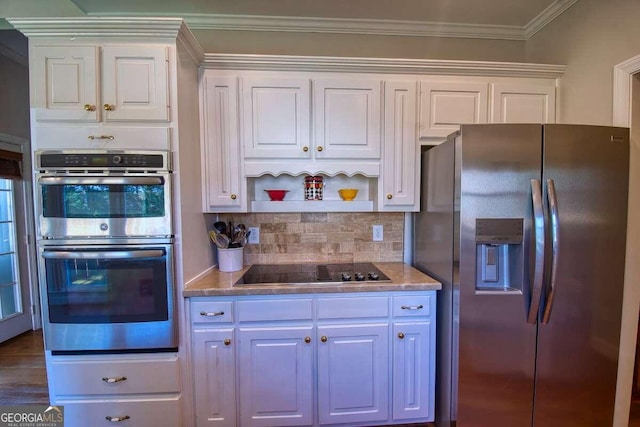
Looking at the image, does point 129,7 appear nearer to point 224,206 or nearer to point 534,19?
point 224,206

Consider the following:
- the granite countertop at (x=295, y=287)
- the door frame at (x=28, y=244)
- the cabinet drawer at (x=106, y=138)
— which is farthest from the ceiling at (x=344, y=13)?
the granite countertop at (x=295, y=287)

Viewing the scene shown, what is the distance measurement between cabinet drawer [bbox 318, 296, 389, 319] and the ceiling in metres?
2.03

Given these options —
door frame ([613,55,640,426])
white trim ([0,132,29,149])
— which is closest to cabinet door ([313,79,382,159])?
door frame ([613,55,640,426])

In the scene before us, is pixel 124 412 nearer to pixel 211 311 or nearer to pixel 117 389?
pixel 117 389

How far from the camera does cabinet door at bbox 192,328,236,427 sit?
1489 millimetres

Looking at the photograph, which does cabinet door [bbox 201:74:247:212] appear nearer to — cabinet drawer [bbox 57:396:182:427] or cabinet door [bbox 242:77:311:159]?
cabinet door [bbox 242:77:311:159]

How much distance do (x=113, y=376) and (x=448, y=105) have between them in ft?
8.61

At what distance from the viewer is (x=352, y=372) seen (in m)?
1.55

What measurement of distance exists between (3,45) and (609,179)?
4.86m

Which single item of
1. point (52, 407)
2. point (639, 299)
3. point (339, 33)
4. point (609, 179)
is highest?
point (339, 33)

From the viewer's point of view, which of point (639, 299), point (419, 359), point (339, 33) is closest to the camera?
point (639, 299)

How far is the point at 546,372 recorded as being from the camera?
54.4 inches

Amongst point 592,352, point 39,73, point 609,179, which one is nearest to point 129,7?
point 39,73

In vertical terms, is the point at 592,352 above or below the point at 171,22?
below
